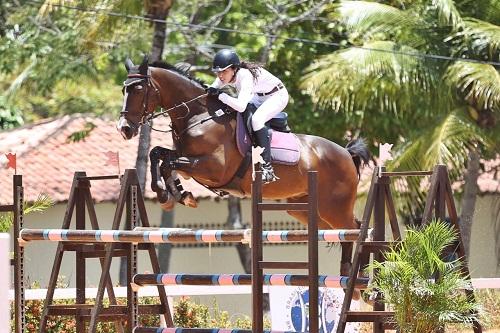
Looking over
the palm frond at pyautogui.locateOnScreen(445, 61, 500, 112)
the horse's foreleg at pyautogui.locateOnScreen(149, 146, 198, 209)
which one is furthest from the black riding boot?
the palm frond at pyautogui.locateOnScreen(445, 61, 500, 112)

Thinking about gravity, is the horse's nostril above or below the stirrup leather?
above

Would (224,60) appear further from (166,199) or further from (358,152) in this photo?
(358,152)

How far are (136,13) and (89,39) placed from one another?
81cm

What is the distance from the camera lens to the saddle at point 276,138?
31.6 ft

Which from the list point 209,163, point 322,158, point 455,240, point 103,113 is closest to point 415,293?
point 455,240

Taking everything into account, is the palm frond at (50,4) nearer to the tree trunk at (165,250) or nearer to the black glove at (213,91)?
the tree trunk at (165,250)

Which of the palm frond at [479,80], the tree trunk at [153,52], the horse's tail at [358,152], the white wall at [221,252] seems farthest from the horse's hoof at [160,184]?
the white wall at [221,252]

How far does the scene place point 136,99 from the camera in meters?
9.21

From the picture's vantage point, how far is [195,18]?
70.3 ft

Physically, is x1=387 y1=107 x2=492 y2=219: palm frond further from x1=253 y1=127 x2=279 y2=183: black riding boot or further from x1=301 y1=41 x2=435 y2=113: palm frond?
x1=253 y1=127 x2=279 y2=183: black riding boot

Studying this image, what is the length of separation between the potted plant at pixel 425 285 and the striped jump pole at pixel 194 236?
588 millimetres

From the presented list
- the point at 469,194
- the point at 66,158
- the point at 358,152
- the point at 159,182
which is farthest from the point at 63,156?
the point at 159,182

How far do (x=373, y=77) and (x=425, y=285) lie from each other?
10.3m

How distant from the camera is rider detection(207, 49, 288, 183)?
930 centimetres
